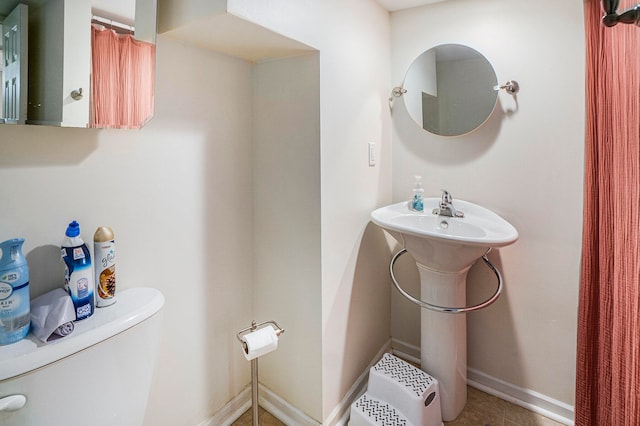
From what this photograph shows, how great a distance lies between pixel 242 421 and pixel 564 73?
218 centimetres

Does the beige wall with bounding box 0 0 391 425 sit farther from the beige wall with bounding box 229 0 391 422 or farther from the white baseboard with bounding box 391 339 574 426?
the white baseboard with bounding box 391 339 574 426

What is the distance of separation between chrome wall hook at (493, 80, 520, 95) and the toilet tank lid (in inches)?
68.3

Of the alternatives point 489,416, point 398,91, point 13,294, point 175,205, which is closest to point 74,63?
point 175,205

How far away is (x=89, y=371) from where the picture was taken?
0.82 meters

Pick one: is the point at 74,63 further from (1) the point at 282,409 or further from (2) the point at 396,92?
(1) the point at 282,409

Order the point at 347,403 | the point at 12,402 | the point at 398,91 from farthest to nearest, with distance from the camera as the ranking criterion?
the point at 398,91
the point at 347,403
the point at 12,402

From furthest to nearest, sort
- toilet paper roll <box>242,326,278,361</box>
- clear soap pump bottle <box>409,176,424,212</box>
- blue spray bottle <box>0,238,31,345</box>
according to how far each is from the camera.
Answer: clear soap pump bottle <box>409,176,424,212</box>, toilet paper roll <box>242,326,278,361</box>, blue spray bottle <box>0,238,31,345</box>

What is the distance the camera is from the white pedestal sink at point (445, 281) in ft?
4.50

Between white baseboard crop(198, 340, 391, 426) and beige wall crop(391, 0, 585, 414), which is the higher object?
beige wall crop(391, 0, 585, 414)

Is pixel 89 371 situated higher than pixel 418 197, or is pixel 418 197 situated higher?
pixel 418 197

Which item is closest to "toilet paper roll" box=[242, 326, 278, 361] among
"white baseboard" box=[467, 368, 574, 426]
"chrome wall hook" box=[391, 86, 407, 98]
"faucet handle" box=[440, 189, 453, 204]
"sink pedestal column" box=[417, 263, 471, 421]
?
"sink pedestal column" box=[417, 263, 471, 421]

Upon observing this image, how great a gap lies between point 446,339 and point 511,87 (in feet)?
4.08

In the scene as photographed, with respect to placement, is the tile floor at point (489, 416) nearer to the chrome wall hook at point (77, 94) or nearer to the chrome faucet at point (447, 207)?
the chrome faucet at point (447, 207)

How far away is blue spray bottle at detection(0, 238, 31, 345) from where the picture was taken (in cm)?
78
